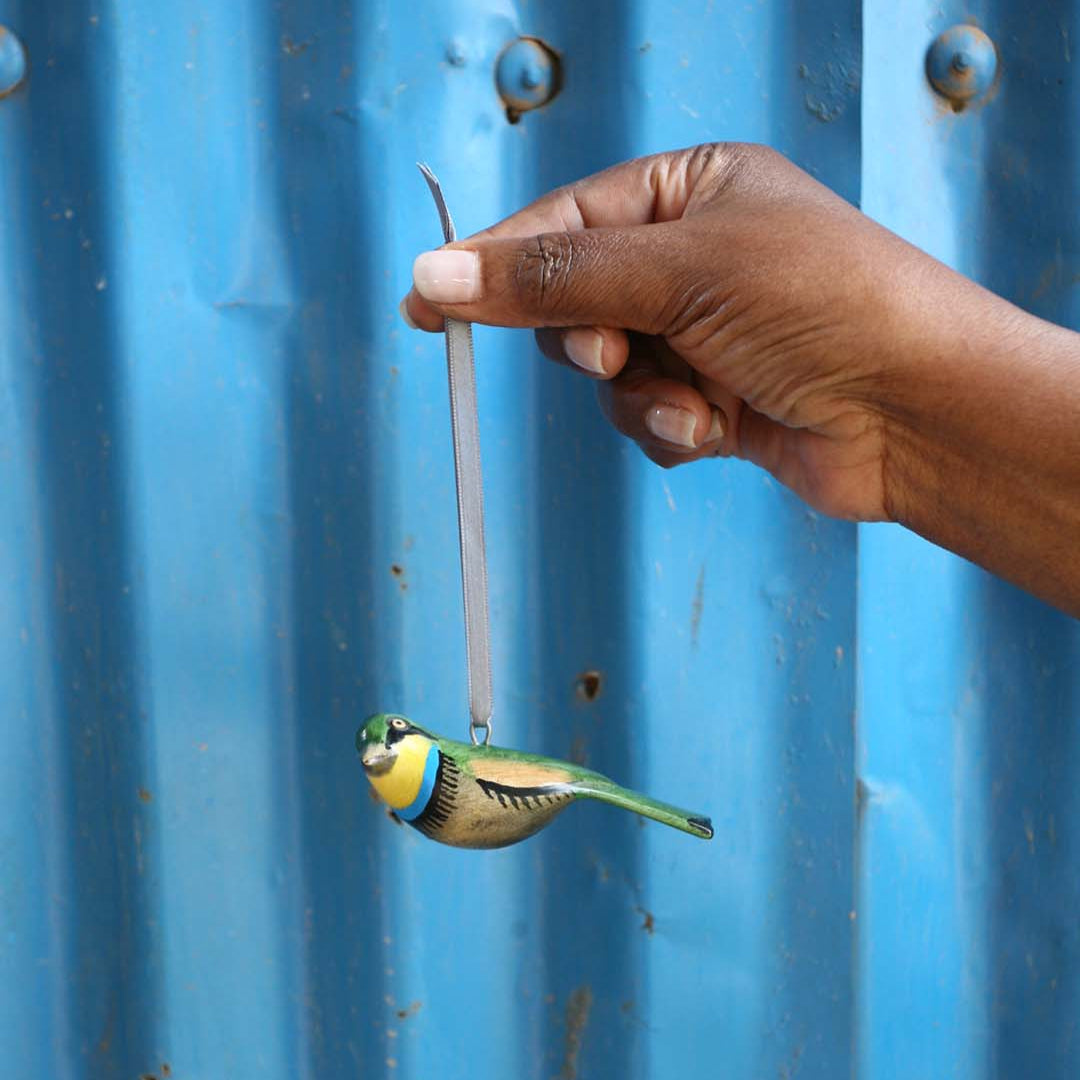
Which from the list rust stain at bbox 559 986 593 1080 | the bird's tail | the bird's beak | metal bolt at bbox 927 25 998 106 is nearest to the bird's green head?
the bird's beak

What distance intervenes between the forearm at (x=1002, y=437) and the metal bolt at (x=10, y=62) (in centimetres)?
76

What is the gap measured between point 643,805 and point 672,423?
303 millimetres

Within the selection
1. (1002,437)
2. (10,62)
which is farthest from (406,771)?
(10,62)

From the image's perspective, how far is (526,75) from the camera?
99 cm

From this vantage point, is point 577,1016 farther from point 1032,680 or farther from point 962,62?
point 962,62

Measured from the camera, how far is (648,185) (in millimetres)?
934

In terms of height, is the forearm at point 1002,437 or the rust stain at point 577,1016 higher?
the forearm at point 1002,437

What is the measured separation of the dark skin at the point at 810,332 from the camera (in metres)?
0.84

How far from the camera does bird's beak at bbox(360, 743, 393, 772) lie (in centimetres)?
80

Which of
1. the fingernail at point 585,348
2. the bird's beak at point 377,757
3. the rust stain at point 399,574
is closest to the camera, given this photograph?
the bird's beak at point 377,757

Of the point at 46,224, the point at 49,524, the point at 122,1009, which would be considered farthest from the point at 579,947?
the point at 46,224

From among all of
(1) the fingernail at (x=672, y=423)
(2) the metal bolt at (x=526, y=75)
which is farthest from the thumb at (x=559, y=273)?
(2) the metal bolt at (x=526, y=75)

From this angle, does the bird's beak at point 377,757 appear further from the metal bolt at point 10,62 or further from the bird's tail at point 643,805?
the metal bolt at point 10,62

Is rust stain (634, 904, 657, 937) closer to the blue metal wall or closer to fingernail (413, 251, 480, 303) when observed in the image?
the blue metal wall
